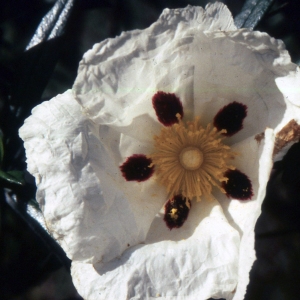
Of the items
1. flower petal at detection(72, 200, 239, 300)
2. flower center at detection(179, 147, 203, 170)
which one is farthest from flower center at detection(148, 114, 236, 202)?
flower petal at detection(72, 200, 239, 300)

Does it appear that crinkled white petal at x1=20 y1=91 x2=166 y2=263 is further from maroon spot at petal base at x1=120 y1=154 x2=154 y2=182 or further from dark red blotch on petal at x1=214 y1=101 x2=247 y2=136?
dark red blotch on petal at x1=214 y1=101 x2=247 y2=136

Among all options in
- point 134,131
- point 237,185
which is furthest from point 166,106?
point 237,185

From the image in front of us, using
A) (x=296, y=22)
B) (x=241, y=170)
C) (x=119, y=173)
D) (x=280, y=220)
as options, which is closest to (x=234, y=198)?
(x=241, y=170)

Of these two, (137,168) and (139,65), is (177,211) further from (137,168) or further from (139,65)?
(139,65)

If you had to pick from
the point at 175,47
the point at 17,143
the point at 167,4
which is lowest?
the point at 17,143

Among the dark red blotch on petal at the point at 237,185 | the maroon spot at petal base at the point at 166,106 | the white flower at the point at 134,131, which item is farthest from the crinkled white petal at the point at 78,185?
the dark red blotch on petal at the point at 237,185

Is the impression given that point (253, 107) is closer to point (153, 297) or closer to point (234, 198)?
point (234, 198)
